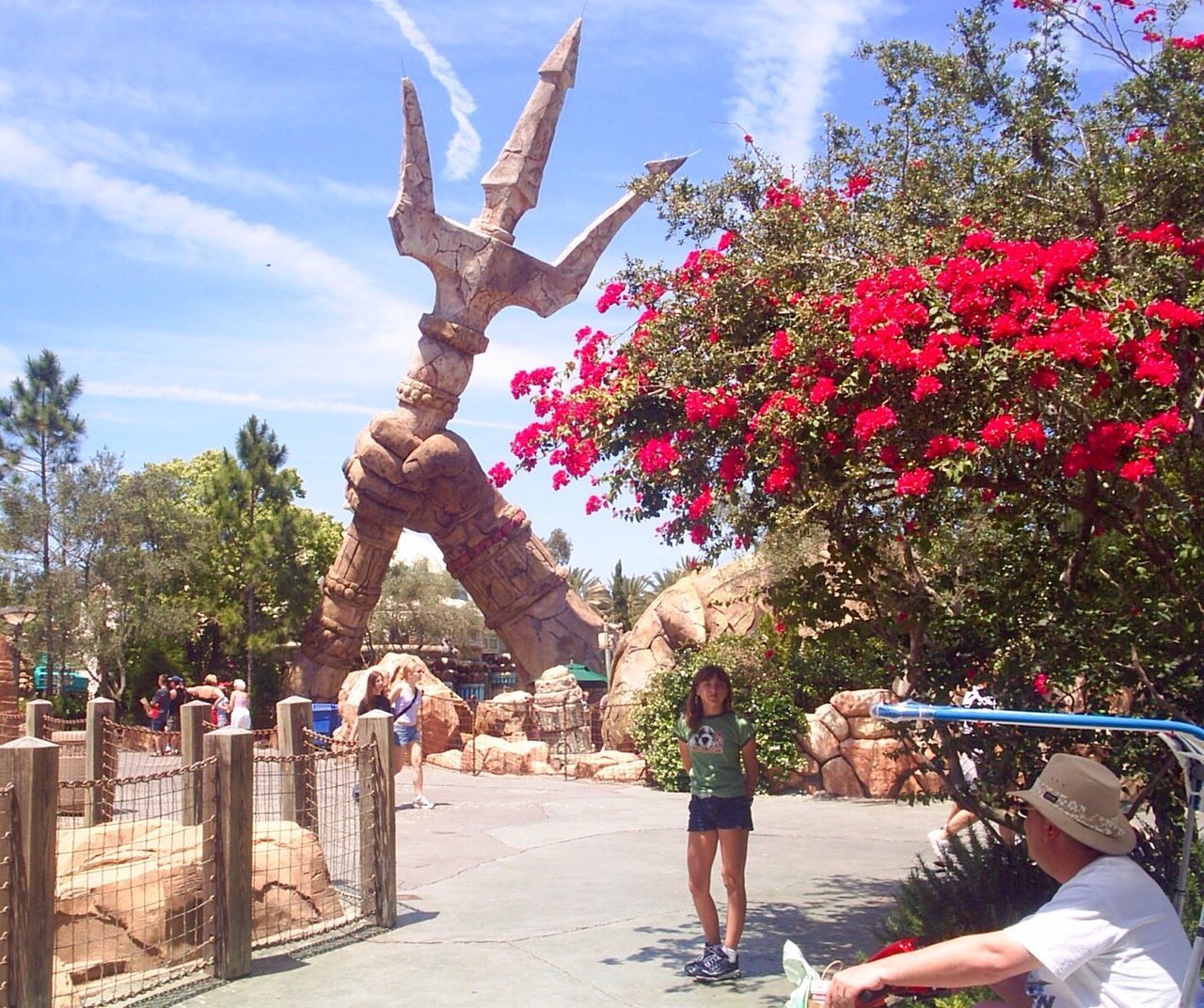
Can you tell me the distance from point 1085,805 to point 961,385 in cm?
248

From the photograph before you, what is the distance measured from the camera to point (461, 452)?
22.6 m

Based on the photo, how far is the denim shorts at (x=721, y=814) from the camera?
6.16m

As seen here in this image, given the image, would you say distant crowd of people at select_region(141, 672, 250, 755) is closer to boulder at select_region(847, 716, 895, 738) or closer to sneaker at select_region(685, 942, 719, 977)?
boulder at select_region(847, 716, 895, 738)

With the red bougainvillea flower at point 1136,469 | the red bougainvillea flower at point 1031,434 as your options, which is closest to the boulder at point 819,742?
the red bougainvillea flower at point 1031,434

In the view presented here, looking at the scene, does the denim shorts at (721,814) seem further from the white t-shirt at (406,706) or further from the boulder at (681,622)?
the boulder at (681,622)

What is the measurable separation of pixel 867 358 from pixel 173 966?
4.46m

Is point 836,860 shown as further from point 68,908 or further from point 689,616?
point 689,616

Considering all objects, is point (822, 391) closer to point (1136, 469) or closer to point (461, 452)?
point (1136, 469)

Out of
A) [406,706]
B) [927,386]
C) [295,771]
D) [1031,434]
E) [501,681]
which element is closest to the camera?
[1031,434]

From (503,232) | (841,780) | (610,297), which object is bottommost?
(841,780)

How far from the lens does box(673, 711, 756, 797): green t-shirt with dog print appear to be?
617 cm

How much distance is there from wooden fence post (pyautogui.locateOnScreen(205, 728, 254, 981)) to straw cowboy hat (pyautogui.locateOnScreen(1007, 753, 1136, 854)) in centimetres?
437

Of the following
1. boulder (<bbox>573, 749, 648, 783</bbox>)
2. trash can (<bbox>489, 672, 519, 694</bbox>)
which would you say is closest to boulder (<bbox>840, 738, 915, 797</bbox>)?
boulder (<bbox>573, 749, 648, 783</bbox>)

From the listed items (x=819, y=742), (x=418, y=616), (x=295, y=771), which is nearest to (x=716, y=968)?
(x=295, y=771)
